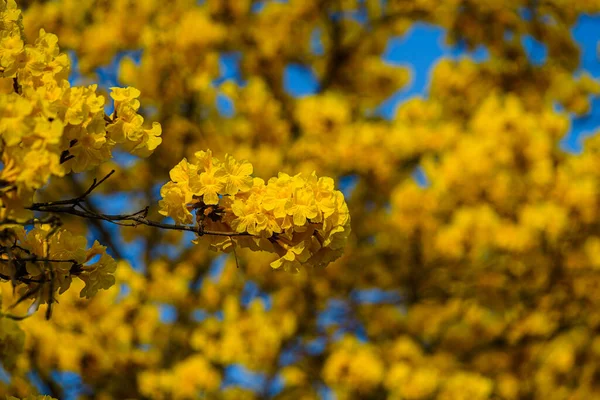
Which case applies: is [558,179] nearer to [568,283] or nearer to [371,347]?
[568,283]

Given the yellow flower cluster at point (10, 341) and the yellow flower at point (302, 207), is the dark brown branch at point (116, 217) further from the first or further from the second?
the yellow flower cluster at point (10, 341)

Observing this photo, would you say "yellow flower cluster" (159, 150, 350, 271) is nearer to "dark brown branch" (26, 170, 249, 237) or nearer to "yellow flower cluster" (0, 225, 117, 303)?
"dark brown branch" (26, 170, 249, 237)

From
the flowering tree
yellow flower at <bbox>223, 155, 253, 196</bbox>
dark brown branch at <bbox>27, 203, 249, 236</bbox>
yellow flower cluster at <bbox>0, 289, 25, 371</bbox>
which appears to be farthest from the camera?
the flowering tree

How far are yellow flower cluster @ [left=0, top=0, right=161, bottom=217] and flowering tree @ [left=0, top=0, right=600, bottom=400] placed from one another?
2.65 metres

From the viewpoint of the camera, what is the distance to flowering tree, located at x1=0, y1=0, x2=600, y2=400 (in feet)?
17.6

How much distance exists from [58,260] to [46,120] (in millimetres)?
361

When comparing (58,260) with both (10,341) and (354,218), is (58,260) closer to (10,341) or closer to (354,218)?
(10,341)

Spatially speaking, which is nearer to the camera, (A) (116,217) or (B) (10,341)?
(B) (10,341)

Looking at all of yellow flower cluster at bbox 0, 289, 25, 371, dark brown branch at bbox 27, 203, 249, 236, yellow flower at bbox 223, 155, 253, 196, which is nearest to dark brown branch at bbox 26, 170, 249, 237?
dark brown branch at bbox 27, 203, 249, 236

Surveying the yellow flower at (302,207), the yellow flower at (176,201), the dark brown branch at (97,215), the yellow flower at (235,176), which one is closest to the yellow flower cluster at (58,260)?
the dark brown branch at (97,215)

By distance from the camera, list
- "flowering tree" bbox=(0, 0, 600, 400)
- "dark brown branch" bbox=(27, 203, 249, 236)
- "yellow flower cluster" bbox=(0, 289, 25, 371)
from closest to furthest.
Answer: "yellow flower cluster" bbox=(0, 289, 25, 371) < "dark brown branch" bbox=(27, 203, 249, 236) < "flowering tree" bbox=(0, 0, 600, 400)

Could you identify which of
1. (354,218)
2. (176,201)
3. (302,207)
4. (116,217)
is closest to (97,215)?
(116,217)

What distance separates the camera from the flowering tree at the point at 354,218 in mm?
5366

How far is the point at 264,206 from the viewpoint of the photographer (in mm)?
1704
